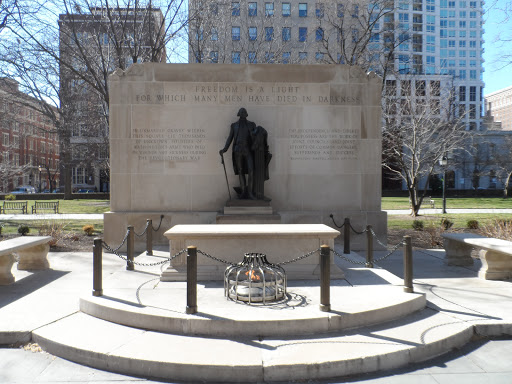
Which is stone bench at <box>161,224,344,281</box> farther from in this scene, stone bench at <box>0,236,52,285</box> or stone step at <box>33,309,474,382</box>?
stone bench at <box>0,236,52,285</box>

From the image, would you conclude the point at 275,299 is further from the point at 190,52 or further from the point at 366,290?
the point at 190,52

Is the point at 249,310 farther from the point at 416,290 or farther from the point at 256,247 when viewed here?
the point at 416,290

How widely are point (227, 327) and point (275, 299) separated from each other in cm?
129

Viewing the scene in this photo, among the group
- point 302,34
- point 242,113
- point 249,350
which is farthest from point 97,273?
point 302,34

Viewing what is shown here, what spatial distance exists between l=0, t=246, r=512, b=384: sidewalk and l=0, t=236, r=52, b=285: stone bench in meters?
0.30

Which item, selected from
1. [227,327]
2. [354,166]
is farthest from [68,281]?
[354,166]

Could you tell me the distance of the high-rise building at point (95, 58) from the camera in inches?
728

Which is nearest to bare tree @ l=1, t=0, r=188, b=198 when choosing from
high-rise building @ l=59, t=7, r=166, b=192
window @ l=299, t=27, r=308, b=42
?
high-rise building @ l=59, t=7, r=166, b=192

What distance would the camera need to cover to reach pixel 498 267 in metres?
9.41

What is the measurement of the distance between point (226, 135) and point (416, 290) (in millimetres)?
7882

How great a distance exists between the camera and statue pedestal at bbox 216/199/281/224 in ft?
39.2

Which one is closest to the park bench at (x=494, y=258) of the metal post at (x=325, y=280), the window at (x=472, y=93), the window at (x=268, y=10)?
the metal post at (x=325, y=280)

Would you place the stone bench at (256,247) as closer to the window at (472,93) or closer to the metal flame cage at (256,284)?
the metal flame cage at (256,284)

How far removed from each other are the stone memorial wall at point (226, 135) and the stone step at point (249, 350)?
7366mm
